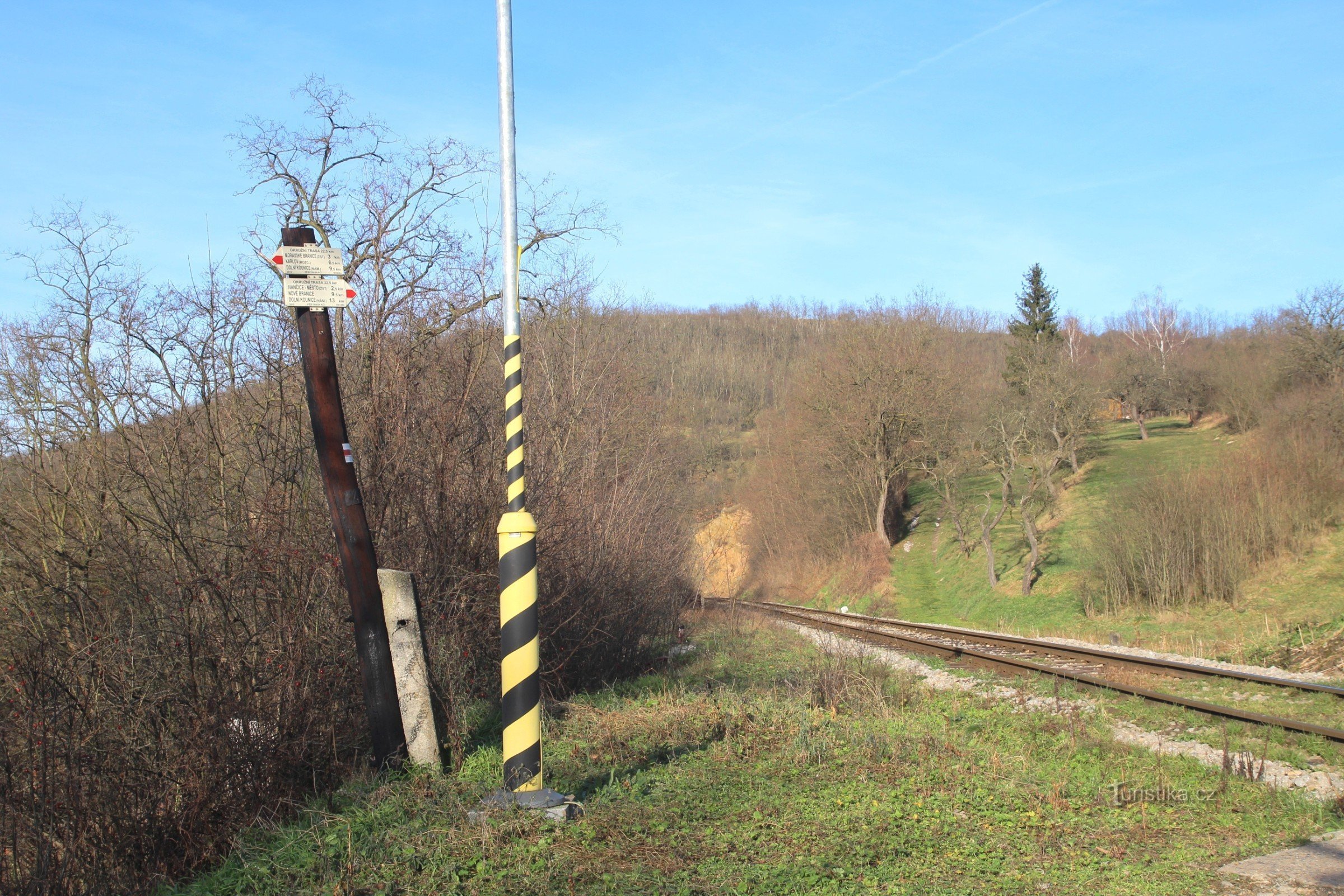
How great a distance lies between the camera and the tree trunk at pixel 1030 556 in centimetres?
3119

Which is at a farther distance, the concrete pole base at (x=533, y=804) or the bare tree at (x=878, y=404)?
the bare tree at (x=878, y=404)

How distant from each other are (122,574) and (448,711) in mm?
2540

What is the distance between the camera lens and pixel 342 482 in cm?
622

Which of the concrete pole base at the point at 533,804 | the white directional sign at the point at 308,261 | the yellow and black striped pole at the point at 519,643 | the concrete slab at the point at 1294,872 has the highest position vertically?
the white directional sign at the point at 308,261

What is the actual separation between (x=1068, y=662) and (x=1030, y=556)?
20.1 metres

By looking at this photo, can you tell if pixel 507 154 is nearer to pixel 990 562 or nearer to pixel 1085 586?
pixel 1085 586

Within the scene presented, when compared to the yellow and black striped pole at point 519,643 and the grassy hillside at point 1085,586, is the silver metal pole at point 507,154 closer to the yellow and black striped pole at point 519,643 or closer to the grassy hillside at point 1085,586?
the yellow and black striped pole at point 519,643

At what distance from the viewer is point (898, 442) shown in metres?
41.4

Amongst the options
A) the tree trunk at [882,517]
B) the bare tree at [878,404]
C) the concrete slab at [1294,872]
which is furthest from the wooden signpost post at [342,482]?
the tree trunk at [882,517]

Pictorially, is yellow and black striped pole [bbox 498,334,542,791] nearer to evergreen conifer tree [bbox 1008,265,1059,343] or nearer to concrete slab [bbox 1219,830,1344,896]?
concrete slab [bbox 1219,830,1344,896]

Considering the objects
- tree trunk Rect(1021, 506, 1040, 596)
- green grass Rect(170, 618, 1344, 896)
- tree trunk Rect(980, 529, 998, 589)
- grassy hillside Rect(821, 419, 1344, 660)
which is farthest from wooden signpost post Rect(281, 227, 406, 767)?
tree trunk Rect(980, 529, 998, 589)

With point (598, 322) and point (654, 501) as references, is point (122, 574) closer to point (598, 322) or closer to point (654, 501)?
point (654, 501)

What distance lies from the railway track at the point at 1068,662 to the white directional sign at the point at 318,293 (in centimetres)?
901

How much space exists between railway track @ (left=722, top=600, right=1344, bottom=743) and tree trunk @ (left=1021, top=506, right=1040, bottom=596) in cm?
1114
